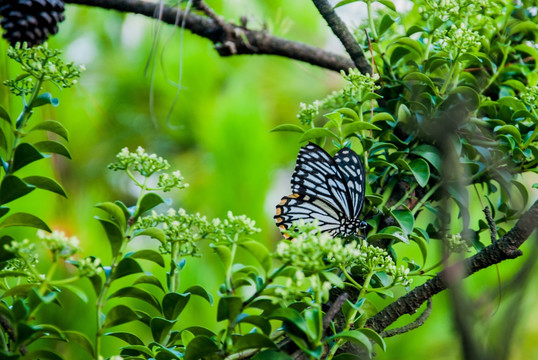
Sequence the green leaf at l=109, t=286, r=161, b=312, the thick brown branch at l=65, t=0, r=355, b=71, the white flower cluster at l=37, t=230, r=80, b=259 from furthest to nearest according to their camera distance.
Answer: the thick brown branch at l=65, t=0, r=355, b=71, the green leaf at l=109, t=286, r=161, b=312, the white flower cluster at l=37, t=230, r=80, b=259

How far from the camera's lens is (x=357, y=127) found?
2.25 ft

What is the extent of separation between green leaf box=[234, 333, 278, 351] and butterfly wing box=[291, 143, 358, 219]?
37cm

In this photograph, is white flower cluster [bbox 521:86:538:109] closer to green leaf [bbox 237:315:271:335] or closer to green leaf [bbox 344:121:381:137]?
green leaf [bbox 344:121:381:137]

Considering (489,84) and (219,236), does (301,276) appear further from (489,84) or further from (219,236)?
(489,84)

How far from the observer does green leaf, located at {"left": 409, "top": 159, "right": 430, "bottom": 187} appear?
70 centimetres

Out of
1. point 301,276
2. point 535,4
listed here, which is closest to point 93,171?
point 535,4

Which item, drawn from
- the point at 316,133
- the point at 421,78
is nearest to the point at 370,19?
the point at 421,78

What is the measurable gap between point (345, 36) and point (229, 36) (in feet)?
1.16

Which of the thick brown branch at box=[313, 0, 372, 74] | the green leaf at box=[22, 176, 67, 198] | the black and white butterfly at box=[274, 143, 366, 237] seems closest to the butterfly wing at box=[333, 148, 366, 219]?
the black and white butterfly at box=[274, 143, 366, 237]

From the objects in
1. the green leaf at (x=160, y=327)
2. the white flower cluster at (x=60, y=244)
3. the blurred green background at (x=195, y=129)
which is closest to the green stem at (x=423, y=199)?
the green leaf at (x=160, y=327)

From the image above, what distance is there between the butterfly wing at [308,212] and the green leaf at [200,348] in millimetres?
389

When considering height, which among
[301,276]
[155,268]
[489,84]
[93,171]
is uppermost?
[93,171]

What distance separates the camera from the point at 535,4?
95 cm

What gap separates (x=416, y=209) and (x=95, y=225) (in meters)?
1.12
